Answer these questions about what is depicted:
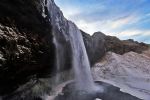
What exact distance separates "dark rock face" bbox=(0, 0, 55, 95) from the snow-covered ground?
8.97 metres

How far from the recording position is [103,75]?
20656mm

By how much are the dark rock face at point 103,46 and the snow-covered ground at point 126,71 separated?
0.80m

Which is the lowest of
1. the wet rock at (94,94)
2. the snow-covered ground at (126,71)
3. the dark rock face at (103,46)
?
the wet rock at (94,94)

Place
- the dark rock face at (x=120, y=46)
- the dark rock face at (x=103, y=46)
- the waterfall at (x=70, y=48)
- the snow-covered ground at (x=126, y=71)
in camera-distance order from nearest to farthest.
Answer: the waterfall at (x=70, y=48) → the snow-covered ground at (x=126, y=71) → the dark rock face at (x=103, y=46) → the dark rock face at (x=120, y=46)

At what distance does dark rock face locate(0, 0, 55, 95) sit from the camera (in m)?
8.91

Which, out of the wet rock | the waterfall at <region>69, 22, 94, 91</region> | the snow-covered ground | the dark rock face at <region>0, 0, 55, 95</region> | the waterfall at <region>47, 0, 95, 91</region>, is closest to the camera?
the dark rock face at <region>0, 0, 55, 95</region>

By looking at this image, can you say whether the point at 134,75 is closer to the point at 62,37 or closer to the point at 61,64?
the point at 61,64

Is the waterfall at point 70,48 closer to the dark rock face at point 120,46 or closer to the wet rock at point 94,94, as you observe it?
the wet rock at point 94,94

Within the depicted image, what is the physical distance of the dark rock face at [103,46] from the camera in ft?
70.5

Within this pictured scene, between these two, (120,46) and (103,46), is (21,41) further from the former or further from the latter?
(120,46)

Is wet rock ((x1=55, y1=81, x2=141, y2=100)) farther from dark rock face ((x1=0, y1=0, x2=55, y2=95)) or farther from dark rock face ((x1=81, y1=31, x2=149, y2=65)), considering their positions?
dark rock face ((x1=81, y1=31, x2=149, y2=65))

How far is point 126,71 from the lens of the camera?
69.7 ft

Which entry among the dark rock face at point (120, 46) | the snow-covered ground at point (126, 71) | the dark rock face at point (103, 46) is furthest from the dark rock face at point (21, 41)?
the dark rock face at point (120, 46)

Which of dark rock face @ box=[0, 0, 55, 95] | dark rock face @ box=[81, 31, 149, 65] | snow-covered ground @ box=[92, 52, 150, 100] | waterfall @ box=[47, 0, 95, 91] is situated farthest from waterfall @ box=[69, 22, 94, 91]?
dark rock face @ box=[0, 0, 55, 95]
